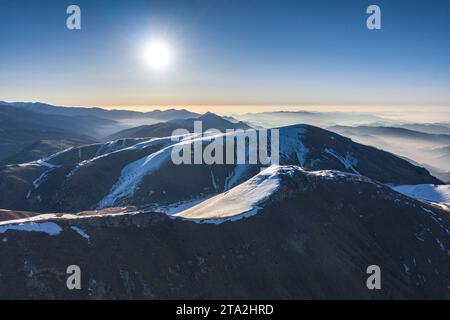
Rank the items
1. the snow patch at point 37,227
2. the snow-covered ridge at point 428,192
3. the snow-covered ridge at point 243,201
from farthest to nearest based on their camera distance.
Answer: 1. the snow-covered ridge at point 428,192
2. the snow-covered ridge at point 243,201
3. the snow patch at point 37,227

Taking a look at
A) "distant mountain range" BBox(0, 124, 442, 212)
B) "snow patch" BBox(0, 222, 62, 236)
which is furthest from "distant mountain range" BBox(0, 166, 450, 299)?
"distant mountain range" BBox(0, 124, 442, 212)

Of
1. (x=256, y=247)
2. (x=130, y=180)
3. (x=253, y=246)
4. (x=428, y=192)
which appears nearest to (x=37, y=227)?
(x=253, y=246)

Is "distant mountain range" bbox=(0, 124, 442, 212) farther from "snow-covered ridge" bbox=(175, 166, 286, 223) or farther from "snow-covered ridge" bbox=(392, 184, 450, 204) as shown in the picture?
"snow-covered ridge" bbox=(175, 166, 286, 223)

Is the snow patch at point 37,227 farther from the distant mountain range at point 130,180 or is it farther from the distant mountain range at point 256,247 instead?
the distant mountain range at point 130,180

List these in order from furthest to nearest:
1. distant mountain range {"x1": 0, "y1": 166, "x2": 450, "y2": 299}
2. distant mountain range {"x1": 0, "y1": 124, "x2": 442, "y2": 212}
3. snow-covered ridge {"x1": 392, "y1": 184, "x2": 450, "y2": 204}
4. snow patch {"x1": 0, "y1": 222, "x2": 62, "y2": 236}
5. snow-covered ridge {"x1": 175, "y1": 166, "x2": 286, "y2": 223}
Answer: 1. snow-covered ridge {"x1": 392, "y1": 184, "x2": 450, "y2": 204}
2. distant mountain range {"x1": 0, "y1": 124, "x2": 442, "y2": 212}
3. snow-covered ridge {"x1": 175, "y1": 166, "x2": 286, "y2": 223}
4. snow patch {"x1": 0, "y1": 222, "x2": 62, "y2": 236}
5. distant mountain range {"x1": 0, "y1": 166, "x2": 450, "y2": 299}

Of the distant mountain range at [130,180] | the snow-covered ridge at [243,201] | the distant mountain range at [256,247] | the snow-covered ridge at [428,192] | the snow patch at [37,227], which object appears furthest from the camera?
the snow-covered ridge at [428,192]

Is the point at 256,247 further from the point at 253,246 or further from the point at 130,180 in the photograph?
the point at 130,180

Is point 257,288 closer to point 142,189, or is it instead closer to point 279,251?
point 279,251

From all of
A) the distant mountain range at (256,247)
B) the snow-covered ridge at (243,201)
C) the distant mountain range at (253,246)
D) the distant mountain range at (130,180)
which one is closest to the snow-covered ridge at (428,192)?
the distant mountain range at (130,180)

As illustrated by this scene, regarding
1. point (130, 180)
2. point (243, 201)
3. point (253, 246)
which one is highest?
point (243, 201)
